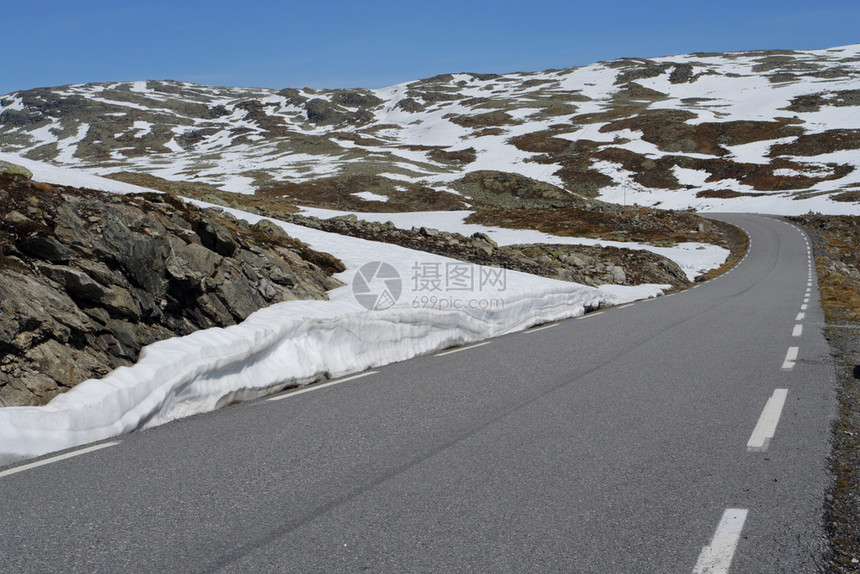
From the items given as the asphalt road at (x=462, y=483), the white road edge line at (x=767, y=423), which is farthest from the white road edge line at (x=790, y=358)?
the white road edge line at (x=767, y=423)

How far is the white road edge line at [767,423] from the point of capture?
5208 millimetres

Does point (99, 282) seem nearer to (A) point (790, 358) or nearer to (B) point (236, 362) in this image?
(B) point (236, 362)

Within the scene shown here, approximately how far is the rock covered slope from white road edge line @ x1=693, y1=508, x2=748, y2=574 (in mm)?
49733

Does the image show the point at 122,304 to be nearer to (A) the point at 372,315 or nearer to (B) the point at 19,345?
(B) the point at 19,345

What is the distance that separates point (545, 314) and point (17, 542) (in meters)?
12.8

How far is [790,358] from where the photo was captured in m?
9.17

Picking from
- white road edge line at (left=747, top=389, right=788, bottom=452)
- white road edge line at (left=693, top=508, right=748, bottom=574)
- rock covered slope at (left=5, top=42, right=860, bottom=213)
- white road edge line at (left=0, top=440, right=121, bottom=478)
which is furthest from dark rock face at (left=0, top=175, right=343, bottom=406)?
rock covered slope at (left=5, top=42, right=860, bottom=213)

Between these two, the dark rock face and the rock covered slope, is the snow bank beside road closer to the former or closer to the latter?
the dark rock face

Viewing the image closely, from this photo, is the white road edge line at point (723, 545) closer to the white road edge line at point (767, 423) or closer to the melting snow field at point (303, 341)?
the white road edge line at point (767, 423)

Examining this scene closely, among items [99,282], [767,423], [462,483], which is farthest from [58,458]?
[767,423]

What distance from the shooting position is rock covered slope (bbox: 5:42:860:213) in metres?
77.1

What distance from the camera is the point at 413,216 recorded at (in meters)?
53.4

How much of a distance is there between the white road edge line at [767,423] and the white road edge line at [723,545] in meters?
1.44

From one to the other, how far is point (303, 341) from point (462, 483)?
501 centimetres
